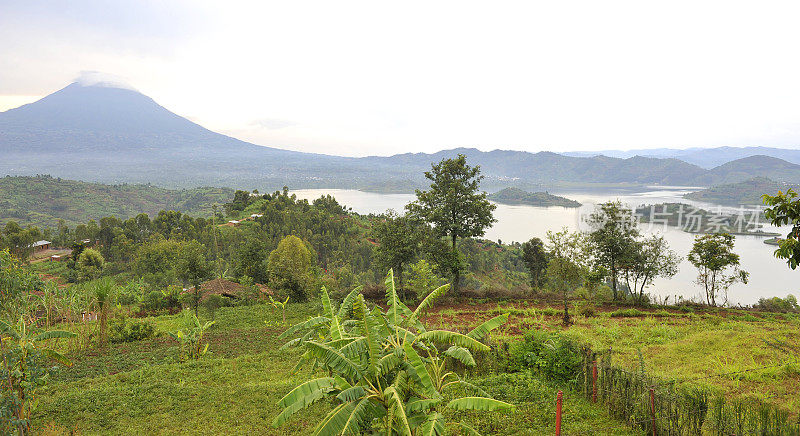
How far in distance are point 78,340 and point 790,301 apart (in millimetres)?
28553

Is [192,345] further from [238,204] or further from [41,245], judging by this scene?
[238,204]

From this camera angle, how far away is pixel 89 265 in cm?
3259

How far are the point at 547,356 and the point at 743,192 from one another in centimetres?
12851

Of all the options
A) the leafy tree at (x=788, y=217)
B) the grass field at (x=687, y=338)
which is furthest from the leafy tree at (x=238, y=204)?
the leafy tree at (x=788, y=217)

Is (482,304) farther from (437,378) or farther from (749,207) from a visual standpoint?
(749,207)

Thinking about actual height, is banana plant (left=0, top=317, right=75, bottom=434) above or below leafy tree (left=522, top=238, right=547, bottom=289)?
above

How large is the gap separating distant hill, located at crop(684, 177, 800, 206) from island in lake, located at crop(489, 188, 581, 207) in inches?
1353

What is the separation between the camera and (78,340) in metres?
11.2

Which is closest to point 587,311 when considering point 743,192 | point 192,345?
point 192,345

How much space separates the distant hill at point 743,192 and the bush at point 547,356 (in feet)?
377

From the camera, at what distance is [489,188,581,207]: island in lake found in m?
124

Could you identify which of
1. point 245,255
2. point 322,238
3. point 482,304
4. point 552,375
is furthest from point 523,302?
point 322,238

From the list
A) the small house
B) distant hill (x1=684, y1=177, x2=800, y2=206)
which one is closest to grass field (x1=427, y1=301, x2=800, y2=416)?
the small house

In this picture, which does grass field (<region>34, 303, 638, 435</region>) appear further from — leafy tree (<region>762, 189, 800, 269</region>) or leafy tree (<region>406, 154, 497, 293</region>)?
leafy tree (<region>406, 154, 497, 293</region>)
